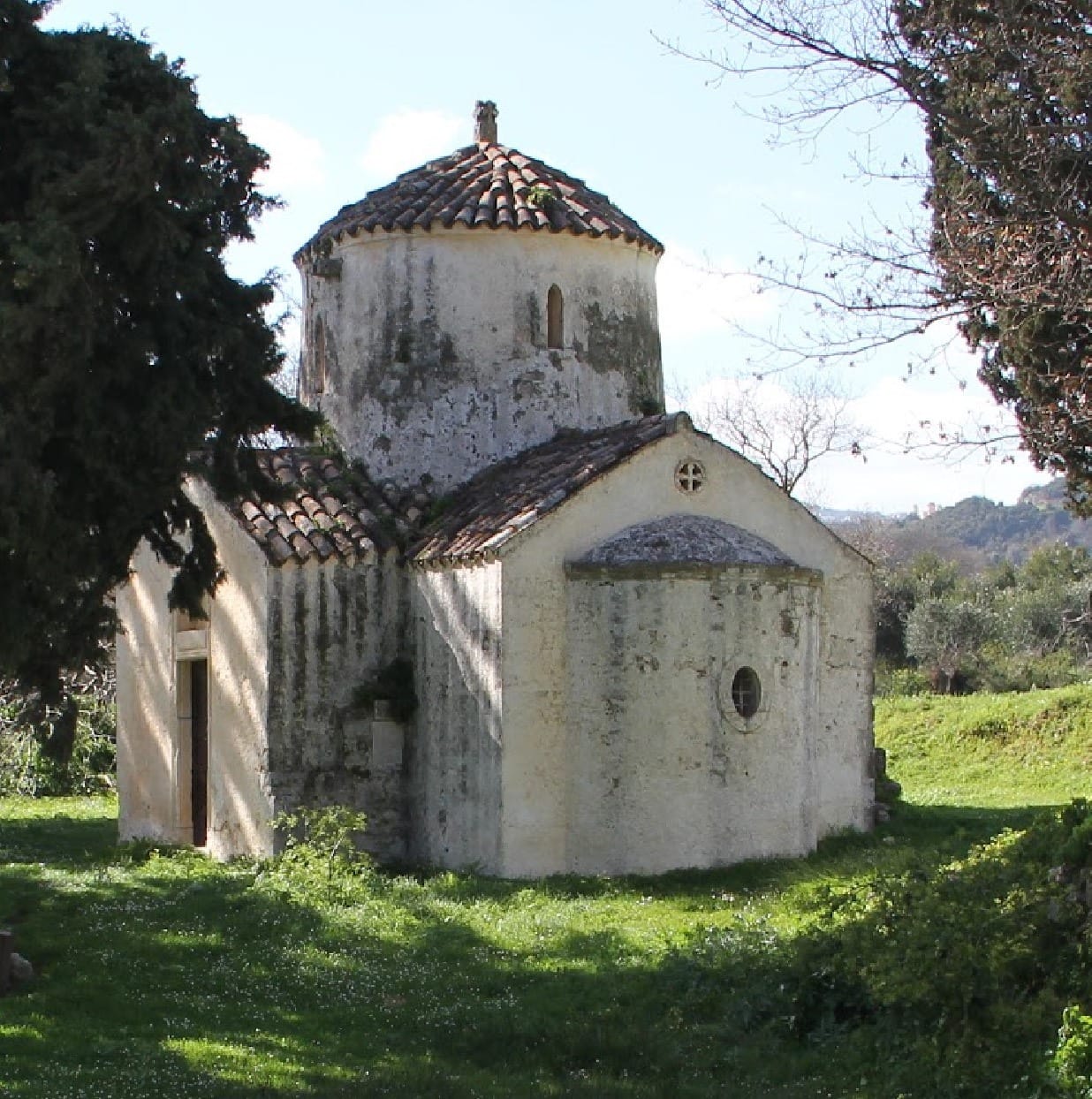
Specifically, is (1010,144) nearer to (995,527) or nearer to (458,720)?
(458,720)

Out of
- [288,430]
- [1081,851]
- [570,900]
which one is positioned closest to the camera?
[1081,851]

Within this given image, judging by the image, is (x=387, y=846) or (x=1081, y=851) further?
(x=387, y=846)

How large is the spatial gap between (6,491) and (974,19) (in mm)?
7202

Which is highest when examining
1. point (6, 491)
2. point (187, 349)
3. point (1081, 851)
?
point (187, 349)

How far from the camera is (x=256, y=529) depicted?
643 inches

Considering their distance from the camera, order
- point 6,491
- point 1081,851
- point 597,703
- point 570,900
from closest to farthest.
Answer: point 1081,851
point 6,491
point 570,900
point 597,703

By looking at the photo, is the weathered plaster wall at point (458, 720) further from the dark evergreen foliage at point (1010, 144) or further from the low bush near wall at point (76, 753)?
the low bush near wall at point (76, 753)

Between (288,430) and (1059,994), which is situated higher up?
(288,430)

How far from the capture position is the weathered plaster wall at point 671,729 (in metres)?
15.0

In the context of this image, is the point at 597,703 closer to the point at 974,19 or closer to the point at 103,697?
the point at 974,19

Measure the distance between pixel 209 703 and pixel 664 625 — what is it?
535 cm

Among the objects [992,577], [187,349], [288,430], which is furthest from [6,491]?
[992,577]

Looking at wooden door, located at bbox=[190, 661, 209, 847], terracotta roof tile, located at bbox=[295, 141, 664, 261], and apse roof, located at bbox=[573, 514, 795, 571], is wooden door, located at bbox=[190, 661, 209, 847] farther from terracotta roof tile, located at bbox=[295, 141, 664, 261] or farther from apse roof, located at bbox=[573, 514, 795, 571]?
apse roof, located at bbox=[573, 514, 795, 571]

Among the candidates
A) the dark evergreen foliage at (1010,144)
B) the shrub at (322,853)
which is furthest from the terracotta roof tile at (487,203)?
the dark evergreen foliage at (1010,144)
